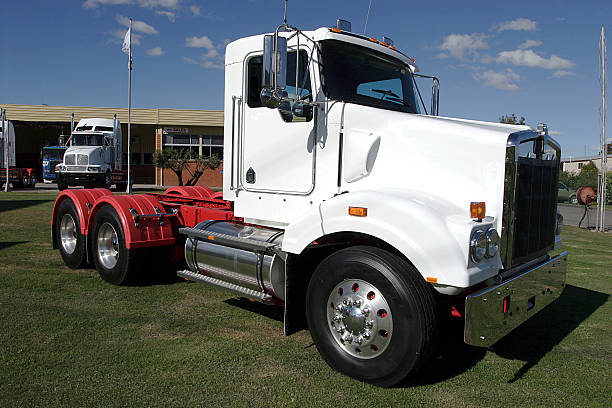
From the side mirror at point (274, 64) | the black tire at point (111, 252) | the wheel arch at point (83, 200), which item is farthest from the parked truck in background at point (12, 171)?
the side mirror at point (274, 64)

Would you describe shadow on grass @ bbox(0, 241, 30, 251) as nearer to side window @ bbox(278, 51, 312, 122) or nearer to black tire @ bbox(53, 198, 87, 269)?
black tire @ bbox(53, 198, 87, 269)

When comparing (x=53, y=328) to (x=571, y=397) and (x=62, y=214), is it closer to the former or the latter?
(x=62, y=214)

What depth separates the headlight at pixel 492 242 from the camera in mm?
3543

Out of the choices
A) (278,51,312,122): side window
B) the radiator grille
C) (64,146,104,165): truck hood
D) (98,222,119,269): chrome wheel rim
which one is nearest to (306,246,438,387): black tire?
the radiator grille

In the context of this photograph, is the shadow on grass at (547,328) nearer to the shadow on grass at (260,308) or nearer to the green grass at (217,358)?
the green grass at (217,358)

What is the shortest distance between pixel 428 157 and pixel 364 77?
48.2 inches

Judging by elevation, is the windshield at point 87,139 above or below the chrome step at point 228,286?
above

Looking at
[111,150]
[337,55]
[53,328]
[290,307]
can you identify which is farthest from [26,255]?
[111,150]

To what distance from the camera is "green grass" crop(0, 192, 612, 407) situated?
3.59 meters

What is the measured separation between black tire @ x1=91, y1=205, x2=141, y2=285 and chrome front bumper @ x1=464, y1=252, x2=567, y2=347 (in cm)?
421

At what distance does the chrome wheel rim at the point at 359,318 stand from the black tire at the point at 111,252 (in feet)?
10.4

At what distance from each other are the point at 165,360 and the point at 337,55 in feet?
10.2

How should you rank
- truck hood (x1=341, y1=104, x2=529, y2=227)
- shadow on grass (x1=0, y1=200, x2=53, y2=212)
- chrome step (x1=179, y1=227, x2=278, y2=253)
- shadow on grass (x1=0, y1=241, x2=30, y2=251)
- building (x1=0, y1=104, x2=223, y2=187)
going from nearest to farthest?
truck hood (x1=341, y1=104, x2=529, y2=227)
chrome step (x1=179, y1=227, x2=278, y2=253)
shadow on grass (x1=0, y1=241, x2=30, y2=251)
shadow on grass (x1=0, y1=200, x2=53, y2=212)
building (x1=0, y1=104, x2=223, y2=187)

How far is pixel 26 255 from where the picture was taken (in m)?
8.21
